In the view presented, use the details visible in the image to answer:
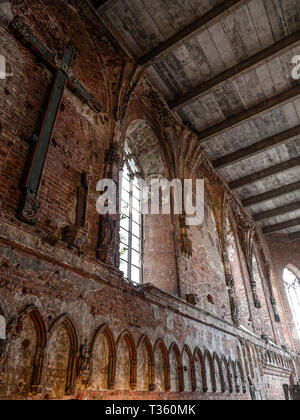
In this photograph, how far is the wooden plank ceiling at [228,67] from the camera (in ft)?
23.3

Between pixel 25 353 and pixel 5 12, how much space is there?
4.76 m

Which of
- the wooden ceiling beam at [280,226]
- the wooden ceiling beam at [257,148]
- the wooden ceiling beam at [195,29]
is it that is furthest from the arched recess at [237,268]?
the wooden ceiling beam at [195,29]

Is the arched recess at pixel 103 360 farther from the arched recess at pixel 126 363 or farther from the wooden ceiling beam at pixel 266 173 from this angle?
the wooden ceiling beam at pixel 266 173

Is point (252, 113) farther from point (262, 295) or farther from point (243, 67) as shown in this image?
point (262, 295)

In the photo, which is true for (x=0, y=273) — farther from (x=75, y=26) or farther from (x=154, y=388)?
(x=75, y=26)

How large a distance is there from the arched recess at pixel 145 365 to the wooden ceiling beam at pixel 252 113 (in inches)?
274

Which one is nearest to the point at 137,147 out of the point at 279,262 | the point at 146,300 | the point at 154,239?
the point at 154,239

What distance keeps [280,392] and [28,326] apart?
36.3 feet

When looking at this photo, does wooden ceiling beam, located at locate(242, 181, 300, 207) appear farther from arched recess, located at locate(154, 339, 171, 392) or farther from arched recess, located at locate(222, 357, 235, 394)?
arched recess, located at locate(154, 339, 171, 392)

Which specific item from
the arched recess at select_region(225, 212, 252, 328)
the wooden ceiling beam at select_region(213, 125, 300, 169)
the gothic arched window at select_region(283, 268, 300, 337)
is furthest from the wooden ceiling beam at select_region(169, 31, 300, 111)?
the gothic arched window at select_region(283, 268, 300, 337)

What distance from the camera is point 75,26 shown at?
6.47 m

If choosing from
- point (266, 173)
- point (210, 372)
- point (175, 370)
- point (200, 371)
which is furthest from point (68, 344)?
point (266, 173)

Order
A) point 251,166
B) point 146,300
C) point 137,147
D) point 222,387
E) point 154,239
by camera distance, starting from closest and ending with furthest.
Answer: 1. point 146,300
2. point 222,387
3. point 154,239
4. point 137,147
5. point 251,166
